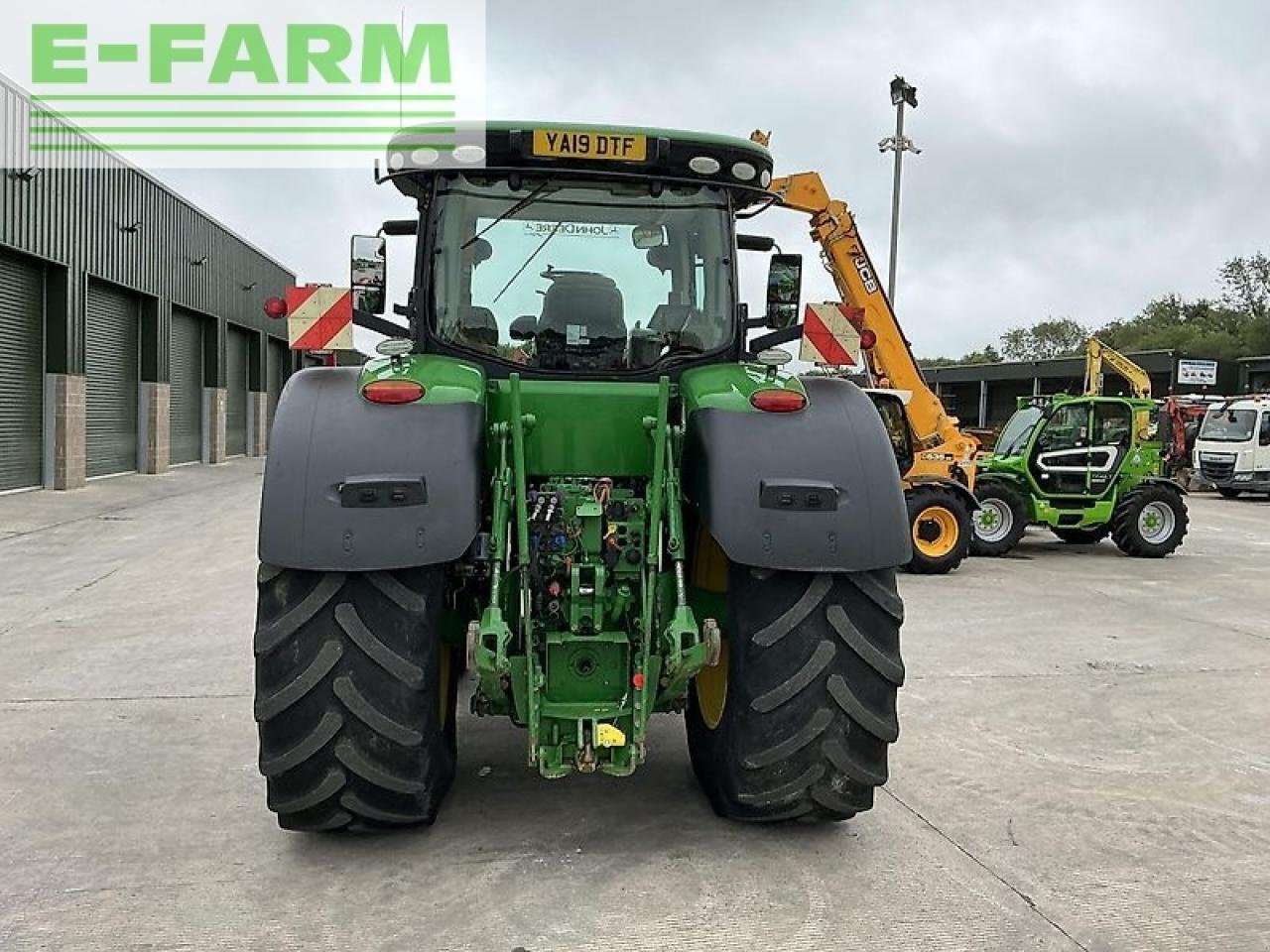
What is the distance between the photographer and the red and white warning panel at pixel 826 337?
16.5 ft

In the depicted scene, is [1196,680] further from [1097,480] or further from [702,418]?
[1097,480]

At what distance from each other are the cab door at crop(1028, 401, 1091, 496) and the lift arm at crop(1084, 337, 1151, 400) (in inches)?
111

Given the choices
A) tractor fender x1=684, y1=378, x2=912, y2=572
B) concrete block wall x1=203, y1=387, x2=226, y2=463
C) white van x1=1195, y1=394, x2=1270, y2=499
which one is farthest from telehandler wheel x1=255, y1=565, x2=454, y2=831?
concrete block wall x1=203, y1=387, x2=226, y2=463

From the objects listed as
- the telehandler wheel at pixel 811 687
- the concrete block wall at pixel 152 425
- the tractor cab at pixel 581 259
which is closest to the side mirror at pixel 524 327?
the tractor cab at pixel 581 259

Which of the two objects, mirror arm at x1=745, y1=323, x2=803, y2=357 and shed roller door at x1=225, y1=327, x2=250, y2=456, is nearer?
mirror arm at x1=745, y1=323, x2=803, y2=357

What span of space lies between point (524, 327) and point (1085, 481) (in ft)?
36.6

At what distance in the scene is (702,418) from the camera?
399cm

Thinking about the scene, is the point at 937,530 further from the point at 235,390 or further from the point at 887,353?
the point at 235,390

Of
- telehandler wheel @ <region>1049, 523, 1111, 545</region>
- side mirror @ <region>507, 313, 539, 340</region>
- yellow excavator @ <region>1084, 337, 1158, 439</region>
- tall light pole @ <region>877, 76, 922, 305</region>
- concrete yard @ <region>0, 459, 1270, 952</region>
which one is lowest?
concrete yard @ <region>0, 459, 1270, 952</region>

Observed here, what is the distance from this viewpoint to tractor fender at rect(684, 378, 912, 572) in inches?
148

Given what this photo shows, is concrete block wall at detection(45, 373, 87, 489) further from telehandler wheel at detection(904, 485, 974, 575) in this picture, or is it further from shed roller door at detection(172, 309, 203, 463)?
telehandler wheel at detection(904, 485, 974, 575)

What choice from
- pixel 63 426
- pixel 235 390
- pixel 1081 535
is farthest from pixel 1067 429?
pixel 235 390

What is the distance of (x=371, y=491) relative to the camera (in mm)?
3629

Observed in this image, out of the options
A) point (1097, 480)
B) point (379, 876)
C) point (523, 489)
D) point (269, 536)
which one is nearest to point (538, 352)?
point (523, 489)
